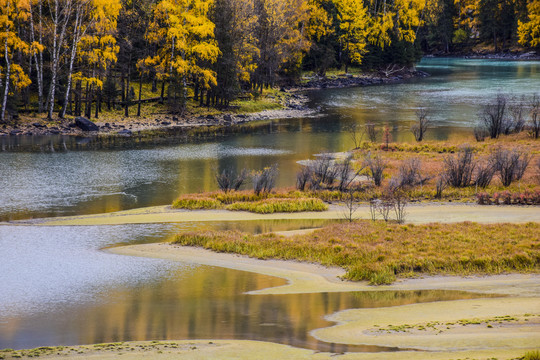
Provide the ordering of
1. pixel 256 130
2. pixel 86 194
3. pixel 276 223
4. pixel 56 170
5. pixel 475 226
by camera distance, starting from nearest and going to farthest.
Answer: pixel 475 226, pixel 276 223, pixel 86 194, pixel 56 170, pixel 256 130

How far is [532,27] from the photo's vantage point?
131250 millimetres

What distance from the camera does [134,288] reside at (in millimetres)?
17578

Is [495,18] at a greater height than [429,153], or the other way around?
[495,18]

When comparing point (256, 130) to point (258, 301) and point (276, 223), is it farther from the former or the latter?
point (258, 301)

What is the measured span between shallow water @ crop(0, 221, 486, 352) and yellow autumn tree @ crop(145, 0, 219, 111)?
36.0 meters

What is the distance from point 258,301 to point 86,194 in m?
16.1

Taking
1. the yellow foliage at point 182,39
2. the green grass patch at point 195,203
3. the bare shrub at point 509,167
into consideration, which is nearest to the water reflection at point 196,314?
the green grass patch at point 195,203

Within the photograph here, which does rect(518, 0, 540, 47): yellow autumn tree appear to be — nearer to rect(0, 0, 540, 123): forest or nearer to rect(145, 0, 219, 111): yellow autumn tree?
rect(0, 0, 540, 123): forest

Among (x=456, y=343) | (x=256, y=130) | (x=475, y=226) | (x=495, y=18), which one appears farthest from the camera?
(x=495, y=18)

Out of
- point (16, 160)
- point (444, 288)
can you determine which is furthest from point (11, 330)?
point (16, 160)

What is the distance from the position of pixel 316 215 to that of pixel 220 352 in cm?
1413

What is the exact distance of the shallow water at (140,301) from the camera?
1409 cm

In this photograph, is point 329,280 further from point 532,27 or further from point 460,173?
point 532,27

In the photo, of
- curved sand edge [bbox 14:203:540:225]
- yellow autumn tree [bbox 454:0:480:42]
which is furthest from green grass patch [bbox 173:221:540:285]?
yellow autumn tree [bbox 454:0:480:42]
